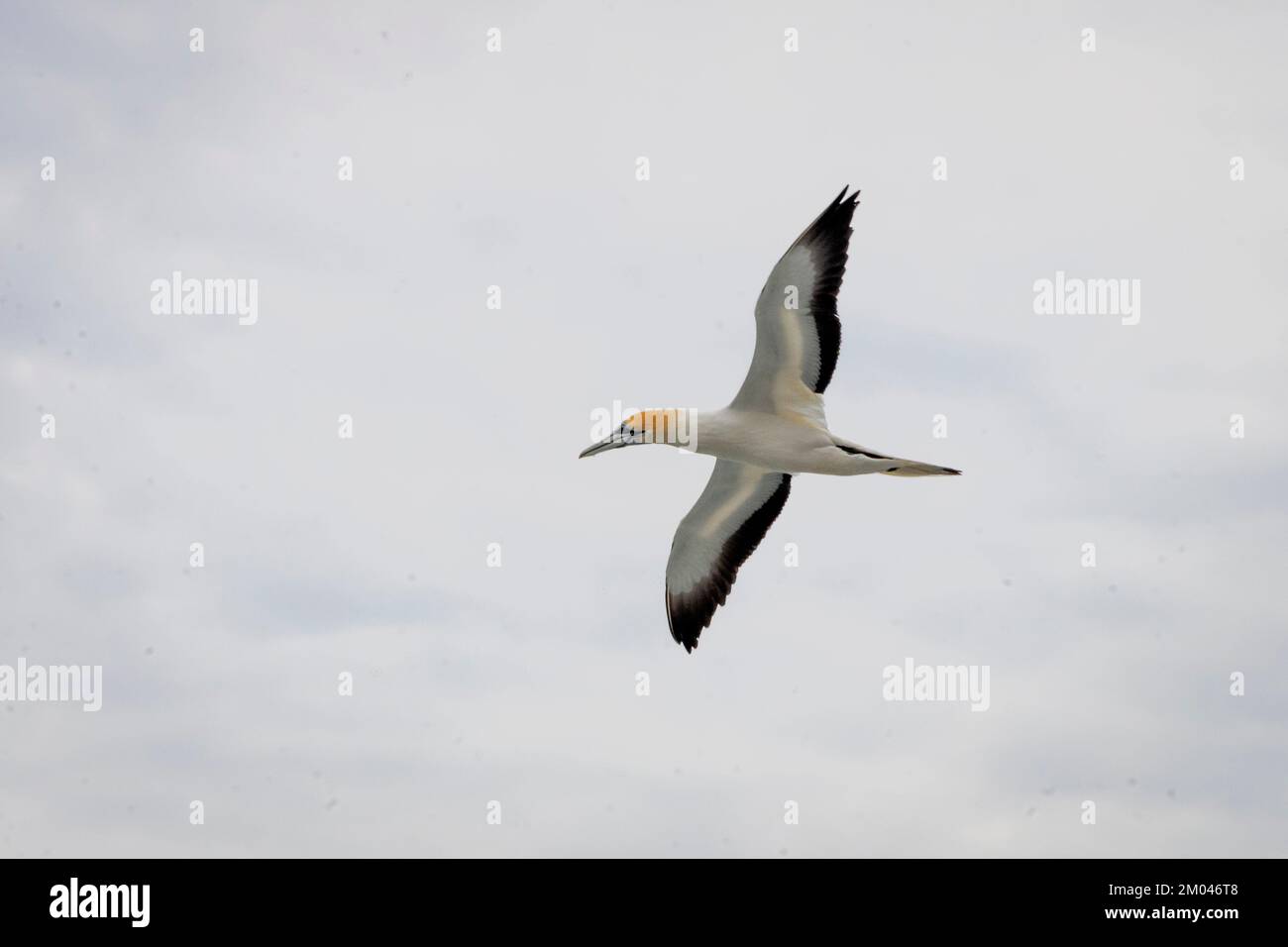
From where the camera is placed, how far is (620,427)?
753 inches

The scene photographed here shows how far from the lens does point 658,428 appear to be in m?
19.0

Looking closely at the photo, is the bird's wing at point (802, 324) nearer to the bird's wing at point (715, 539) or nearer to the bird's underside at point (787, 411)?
the bird's underside at point (787, 411)

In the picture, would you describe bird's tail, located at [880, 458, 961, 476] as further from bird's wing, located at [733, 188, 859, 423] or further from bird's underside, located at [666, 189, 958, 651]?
bird's wing, located at [733, 188, 859, 423]

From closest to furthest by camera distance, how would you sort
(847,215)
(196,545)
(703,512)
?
(847,215), (703,512), (196,545)

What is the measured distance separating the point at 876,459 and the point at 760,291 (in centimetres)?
259

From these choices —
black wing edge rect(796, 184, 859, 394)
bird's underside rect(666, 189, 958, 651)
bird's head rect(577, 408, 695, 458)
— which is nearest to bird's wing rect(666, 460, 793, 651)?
bird's underside rect(666, 189, 958, 651)

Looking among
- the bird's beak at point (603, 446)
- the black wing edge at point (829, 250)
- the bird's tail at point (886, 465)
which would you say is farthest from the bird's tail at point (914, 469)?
the bird's beak at point (603, 446)

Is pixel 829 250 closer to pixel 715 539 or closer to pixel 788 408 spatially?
pixel 788 408

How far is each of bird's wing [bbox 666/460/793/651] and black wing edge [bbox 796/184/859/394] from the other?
10.2 ft

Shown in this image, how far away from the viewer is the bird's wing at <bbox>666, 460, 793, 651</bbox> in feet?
68.8

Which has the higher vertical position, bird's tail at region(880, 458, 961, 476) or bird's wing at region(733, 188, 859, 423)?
bird's wing at region(733, 188, 859, 423)

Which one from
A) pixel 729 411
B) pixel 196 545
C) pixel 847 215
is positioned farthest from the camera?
pixel 196 545
